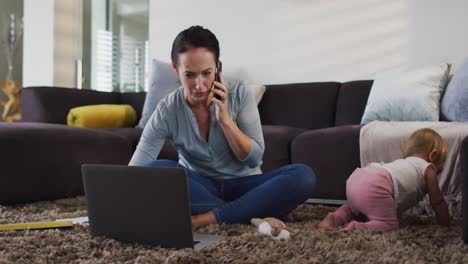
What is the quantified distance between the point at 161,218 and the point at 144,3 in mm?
4122

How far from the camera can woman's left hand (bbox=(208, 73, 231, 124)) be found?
6.03 feet

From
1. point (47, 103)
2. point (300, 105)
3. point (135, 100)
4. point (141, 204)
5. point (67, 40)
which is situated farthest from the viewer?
point (67, 40)

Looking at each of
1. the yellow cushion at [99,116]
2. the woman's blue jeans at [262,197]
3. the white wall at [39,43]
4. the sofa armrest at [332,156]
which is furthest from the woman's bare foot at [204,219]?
the white wall at [39,43]

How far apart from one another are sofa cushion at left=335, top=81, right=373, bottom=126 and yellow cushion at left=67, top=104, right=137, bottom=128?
4.56 feet

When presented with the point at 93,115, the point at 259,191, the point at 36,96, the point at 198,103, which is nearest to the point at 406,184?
the point at 259,191

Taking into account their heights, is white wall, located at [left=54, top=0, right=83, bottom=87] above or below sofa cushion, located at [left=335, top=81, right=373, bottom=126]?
above

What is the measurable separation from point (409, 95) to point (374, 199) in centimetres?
122

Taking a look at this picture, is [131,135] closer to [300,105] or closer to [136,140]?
[136,140]

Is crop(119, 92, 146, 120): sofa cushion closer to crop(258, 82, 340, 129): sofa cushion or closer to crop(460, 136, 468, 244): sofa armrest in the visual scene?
crop(258, 82, 340, 129): sofa cushion

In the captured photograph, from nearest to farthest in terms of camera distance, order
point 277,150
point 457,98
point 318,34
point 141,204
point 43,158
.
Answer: point 141,204
point 43,158
point 457,98
point 277,150
point 318,34

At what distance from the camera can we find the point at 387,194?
5.97ft

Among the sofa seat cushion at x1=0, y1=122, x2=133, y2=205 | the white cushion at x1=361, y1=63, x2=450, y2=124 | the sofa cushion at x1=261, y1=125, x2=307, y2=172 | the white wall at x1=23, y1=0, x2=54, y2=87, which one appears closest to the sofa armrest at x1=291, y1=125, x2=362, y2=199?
the sofa cushion at x1=261, y1=125, x2=307, y2=172

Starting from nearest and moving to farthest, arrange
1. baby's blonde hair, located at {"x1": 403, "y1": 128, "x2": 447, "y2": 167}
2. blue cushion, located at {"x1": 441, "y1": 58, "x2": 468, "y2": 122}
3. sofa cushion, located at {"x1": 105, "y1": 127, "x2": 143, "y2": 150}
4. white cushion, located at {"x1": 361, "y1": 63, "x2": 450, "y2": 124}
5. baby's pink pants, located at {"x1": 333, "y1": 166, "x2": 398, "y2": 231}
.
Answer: baby's pink pants, located at {"x1": 333, "y1": 166, "x2": 398, "y2": 231}, baby's blonde hair, located at {"x1": 403, "y1": 128, "x2": 447, "y2": 167}, blue cushion, located at {"x1": 441, "y1": 58, "x2": 468, "y2": 122}, white cushion, located at {"x1": 361, "y1": 63, "x2": 450, "y2": 124}, sofa cushion, located at {"x1": 105, "y1": 127, "x2": 143, "y2": 150}

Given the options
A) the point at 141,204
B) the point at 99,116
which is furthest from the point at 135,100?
the point at 141,204
